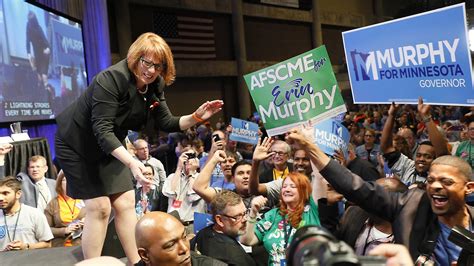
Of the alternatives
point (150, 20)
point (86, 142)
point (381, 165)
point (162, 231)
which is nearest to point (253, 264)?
→ point (162, 231)

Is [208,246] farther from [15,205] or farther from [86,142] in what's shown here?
[15,205]

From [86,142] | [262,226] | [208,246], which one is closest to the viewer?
[86,142]

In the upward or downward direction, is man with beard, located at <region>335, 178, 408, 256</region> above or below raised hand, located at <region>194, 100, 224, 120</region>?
below

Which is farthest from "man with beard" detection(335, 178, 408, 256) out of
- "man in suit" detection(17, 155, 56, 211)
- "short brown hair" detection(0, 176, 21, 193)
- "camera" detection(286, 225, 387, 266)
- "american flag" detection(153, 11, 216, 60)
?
"american flag" detection(153, 11, 216, 60)

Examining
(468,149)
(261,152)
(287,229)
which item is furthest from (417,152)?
(287,229)

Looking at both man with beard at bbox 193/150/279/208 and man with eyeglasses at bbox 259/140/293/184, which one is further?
man with eyeglasses at bbox 259/140/293/184

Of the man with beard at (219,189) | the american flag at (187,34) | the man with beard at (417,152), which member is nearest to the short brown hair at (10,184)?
the man with beard at (219,189)

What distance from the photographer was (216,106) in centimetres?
287

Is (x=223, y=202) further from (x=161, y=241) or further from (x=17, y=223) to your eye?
(x=17, y=223)

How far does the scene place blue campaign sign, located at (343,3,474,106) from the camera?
11.7 feet

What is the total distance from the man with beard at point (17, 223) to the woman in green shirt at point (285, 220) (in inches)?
66.7

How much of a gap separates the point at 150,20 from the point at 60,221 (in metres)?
11.3

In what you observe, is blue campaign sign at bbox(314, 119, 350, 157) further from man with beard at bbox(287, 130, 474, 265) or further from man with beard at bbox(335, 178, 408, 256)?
man with beard at bbox(287, 130, 474, 265)

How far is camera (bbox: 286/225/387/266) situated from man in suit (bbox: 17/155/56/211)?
14.7ft
